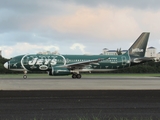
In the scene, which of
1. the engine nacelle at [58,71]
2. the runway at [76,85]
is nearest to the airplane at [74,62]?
the engine nacelle at [58,71]

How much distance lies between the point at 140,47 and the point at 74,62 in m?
10.4

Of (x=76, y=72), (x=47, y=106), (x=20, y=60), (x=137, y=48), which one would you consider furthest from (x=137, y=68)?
(x=47, y=106)

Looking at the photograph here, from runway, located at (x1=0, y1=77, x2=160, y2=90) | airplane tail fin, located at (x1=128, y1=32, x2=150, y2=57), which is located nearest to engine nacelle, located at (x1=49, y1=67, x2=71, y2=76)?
runway, located at (x1=0, y1=77, x2=160, y2=90)

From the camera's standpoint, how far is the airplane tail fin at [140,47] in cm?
4253

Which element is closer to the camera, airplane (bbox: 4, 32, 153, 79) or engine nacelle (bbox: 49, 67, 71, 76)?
engine nacelle (bbox: 49, 67, 71, 76)

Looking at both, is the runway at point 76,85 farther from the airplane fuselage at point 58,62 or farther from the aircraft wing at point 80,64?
the aircraft wing at point 80,64

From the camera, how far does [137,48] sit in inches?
1677

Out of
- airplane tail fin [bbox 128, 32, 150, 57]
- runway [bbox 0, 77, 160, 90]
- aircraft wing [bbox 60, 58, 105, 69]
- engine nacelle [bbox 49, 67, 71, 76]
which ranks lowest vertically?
runway [bbox 0, 77, 160, 90]

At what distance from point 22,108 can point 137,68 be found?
67.8 metres

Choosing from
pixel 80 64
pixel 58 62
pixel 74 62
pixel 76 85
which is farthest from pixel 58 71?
pixel 76 85

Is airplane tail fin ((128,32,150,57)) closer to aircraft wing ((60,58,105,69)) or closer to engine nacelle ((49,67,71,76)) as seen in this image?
aircraft wing ((60,58,105,69))

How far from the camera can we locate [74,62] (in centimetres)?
3944

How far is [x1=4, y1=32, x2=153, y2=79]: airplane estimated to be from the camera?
123ft

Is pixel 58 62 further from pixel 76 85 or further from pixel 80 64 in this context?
pixel 76 85
